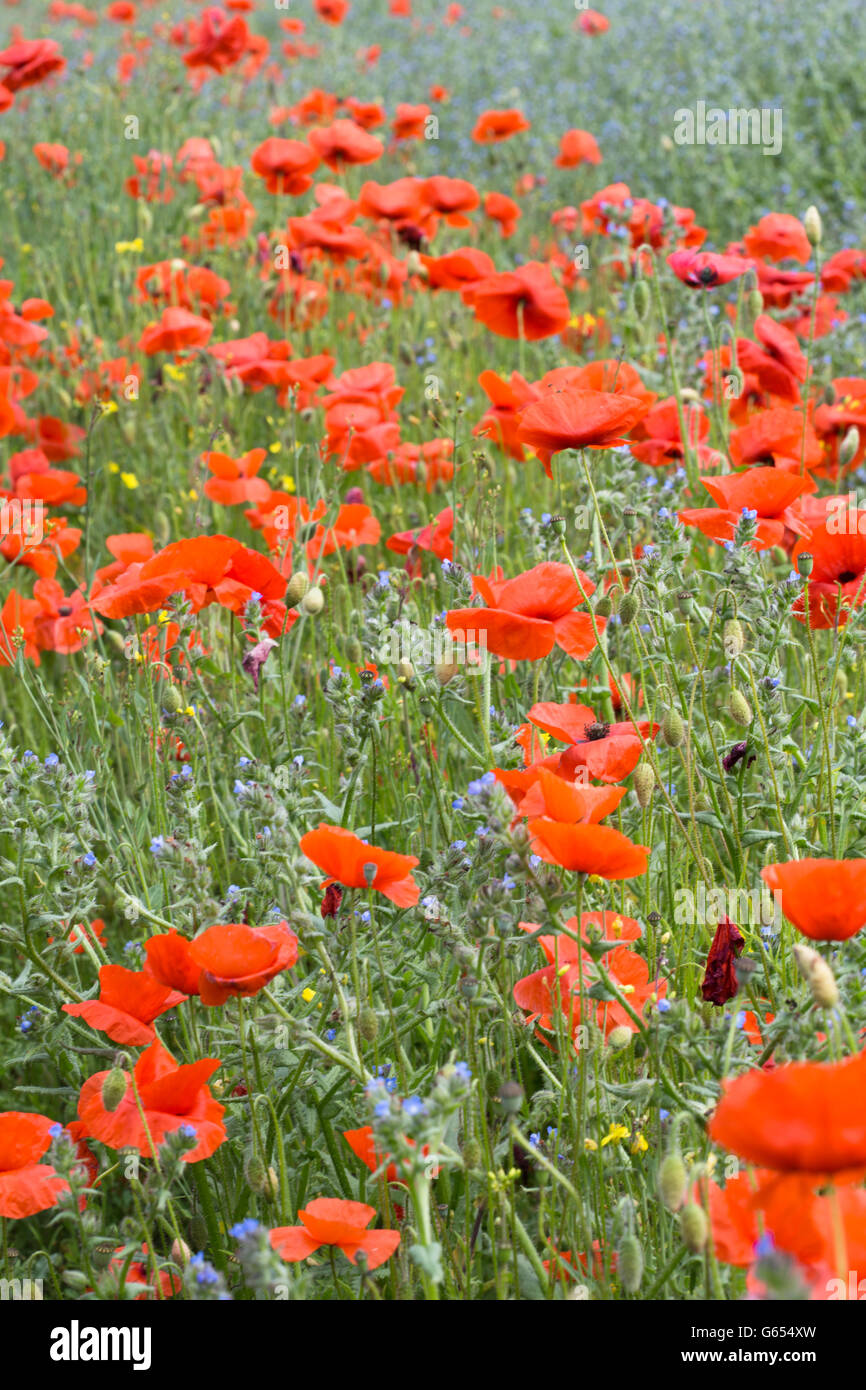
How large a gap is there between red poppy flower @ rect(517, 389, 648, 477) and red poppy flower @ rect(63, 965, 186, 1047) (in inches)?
30.6

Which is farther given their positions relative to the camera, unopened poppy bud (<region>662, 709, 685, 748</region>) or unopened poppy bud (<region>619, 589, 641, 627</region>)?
unopened poppy bud (<region>619, 589, 641, 627</region>)

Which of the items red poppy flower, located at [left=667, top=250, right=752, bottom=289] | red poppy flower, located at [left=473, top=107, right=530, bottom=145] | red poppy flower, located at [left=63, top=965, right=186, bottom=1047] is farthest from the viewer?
red poppy flower, located at [left=473, top=107, right=530, bottom=145]

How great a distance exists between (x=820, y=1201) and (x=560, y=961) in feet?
2.02

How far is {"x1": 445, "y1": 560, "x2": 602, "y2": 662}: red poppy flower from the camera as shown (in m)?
1.53

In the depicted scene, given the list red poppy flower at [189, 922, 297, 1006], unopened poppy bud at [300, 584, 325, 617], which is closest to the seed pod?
red poppy flower at [189, 922, 297, 1006]

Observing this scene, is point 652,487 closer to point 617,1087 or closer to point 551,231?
point 617,1087

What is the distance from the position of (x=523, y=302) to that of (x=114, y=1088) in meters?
1.97

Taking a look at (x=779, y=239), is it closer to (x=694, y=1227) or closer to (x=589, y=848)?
(x=589, y=848)

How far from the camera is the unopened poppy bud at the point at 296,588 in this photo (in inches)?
73.7

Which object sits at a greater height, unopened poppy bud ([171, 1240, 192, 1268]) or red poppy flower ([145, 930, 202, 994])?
red poppy flower ([145, 930, 202, 994])

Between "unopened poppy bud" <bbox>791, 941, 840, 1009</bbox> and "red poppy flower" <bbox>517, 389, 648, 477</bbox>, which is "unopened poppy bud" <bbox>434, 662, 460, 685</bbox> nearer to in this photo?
"red poppy flower" <bbox>517, 389, 648, 477</bbox>

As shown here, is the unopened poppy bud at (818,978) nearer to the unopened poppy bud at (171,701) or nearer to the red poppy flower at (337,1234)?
the red poppy flower at (337,1234)

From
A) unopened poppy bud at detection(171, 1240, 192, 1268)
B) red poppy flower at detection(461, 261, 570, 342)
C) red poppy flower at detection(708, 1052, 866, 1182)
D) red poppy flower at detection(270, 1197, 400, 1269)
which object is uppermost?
red poppy flower at detection(461, 261, 570, 342)

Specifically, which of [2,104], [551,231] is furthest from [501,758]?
[551,231]
